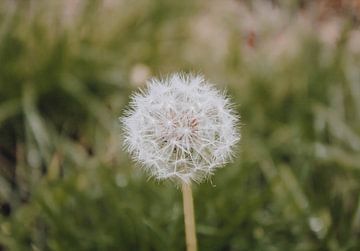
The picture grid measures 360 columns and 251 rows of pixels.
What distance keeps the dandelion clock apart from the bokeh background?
2.57 feet

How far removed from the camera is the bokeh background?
2787 mm

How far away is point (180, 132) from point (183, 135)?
12 millimetres

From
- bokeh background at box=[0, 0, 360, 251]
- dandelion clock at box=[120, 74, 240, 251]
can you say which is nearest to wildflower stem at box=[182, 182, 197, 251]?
dandelion clock at box=[120, 74, 240, 251]

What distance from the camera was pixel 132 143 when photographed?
1755 mm

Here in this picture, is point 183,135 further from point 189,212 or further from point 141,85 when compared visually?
point 141,85

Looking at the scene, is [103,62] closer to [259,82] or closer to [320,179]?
[259,82]

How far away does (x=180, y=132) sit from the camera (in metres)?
1.68

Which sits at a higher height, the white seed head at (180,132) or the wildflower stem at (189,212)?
the white seed head at (180,132)

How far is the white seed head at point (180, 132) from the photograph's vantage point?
1.67 metres

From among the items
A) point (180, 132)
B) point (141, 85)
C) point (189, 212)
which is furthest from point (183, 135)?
point (141, 85)

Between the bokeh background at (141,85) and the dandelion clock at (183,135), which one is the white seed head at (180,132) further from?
the bokeh background at (141,85)

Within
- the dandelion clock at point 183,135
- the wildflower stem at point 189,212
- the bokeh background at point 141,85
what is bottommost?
the wildflower stem at point 189,212

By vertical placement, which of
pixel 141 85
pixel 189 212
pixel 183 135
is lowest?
pixel 189 212

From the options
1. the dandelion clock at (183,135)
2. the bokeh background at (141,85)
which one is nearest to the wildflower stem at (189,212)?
the dandelion clock at (183,135)
